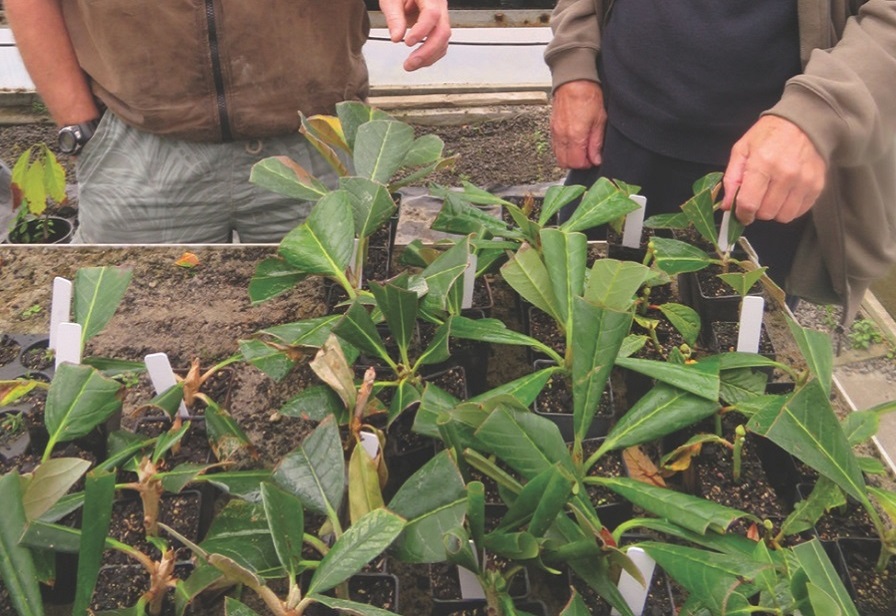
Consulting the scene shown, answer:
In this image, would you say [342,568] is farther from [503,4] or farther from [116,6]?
[503,4]

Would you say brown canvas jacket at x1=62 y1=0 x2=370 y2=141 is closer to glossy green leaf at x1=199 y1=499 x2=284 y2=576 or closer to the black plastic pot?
the black plastic pot

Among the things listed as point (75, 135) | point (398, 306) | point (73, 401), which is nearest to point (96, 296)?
point (73, 401)

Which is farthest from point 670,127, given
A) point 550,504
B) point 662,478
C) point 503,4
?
point 503,4

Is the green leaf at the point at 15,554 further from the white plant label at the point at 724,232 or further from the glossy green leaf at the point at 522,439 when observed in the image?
the white plant label at the point at 724,232

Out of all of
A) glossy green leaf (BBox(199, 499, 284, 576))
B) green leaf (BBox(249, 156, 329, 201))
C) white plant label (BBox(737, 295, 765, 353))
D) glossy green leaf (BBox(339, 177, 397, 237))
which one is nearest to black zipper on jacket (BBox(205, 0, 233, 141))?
green leaf (BBox(249, 156, 329, 201))

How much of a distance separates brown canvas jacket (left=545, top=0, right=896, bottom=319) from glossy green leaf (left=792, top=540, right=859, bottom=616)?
1.98 ft

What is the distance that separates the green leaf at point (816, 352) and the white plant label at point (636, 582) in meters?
0.30

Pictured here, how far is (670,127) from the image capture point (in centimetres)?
126

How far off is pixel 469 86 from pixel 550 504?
2.27m

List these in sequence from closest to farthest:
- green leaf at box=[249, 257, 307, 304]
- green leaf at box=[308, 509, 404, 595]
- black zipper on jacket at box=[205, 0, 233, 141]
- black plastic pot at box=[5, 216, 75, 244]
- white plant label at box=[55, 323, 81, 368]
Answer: green leaf at box=[308, 509, 404, 595]
white plant label at box=[55, 323, 81, 368]
green leaf at box=[249, 257, 307, 304]
black zipper on jacket at box=[205, 0, 233, 141]
black plastic pot at box=[5, 216, 75, 244]

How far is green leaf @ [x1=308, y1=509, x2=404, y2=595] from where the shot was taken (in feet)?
1.88

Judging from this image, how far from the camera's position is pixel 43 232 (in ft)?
6.24

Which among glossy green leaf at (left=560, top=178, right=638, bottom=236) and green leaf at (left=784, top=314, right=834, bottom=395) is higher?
glossy green leaf at (left=560, top=178, right=638, bottom=236)

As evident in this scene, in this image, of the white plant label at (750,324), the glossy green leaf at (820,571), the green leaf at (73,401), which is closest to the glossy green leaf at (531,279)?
the white plant label at (750,324)
